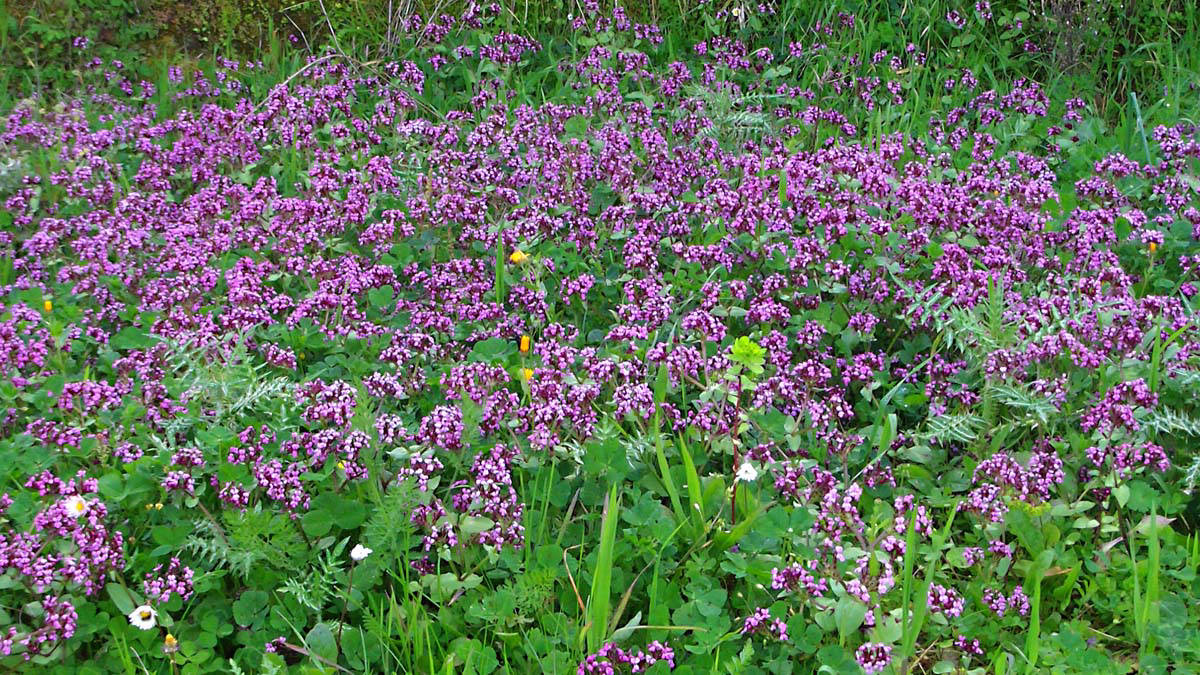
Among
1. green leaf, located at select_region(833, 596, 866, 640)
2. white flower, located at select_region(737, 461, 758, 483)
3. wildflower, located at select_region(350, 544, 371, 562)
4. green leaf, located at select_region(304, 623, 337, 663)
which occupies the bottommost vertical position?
green leaf, located at select_region(304, 623, 337, 663)

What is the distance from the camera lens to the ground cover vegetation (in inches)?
123

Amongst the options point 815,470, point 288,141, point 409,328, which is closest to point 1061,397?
point 815,470

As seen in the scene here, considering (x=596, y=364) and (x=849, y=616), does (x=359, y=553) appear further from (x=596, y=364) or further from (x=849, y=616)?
(x=849, y=616)

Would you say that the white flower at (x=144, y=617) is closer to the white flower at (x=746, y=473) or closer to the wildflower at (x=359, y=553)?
the wildflower at (x=359, y=553)

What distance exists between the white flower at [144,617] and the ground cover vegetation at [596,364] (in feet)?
0.04

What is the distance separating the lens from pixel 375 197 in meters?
5.40

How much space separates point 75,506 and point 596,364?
1.77m

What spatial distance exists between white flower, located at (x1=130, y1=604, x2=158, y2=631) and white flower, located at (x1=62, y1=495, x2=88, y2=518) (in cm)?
35

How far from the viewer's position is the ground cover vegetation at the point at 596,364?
10.2 ft

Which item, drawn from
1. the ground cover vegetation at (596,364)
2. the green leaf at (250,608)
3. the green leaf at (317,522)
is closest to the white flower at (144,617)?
the ground cover vegetation at (596,364)

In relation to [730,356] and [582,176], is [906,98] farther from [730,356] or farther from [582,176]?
[730,356]

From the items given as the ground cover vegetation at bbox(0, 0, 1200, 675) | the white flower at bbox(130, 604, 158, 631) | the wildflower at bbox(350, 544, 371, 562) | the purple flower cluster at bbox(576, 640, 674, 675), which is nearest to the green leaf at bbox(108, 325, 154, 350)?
the ground cover vegetation at bbox(0, 0, 1200, 675)

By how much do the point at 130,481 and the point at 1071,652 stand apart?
291 centimetres

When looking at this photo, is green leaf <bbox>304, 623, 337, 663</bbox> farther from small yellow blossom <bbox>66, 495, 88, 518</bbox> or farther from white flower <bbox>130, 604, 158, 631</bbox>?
small yellow blossom <bbox>66, 495, 88, 518</bbox>
